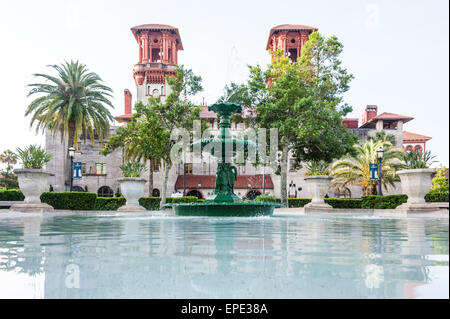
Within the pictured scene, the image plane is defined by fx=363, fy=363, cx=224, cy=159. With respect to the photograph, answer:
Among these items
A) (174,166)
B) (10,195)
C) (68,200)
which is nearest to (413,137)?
(174,166)

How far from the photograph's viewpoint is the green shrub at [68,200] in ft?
65.6

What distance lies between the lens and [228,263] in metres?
3.06

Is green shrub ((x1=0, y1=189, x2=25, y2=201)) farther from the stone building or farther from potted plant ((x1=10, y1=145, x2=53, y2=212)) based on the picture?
the stone building

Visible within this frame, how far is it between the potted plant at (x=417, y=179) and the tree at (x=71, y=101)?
22342mm

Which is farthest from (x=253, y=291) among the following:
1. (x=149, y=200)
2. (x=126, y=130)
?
(x=126, y=130)

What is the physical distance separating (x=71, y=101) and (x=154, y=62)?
24142mm

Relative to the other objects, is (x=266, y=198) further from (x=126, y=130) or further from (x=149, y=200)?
(x=126, y=130)

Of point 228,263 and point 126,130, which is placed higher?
point 126,130

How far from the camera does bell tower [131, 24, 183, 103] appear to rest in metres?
48.9

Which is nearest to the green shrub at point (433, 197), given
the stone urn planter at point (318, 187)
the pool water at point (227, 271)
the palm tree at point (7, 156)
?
the stone urn planter at point (318, 187)

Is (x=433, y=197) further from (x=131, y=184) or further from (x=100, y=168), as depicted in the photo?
(x=100, y=168)

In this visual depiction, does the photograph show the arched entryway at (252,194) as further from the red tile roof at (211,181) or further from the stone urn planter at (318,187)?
the stone urn planter at (318,187)
